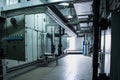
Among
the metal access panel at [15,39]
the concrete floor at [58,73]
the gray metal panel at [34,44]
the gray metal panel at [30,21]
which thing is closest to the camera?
the metal access panel at [15,39]

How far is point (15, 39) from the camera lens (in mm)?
3457

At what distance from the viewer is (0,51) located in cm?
309

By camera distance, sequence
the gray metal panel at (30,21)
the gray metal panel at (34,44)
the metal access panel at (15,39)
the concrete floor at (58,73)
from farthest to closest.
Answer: the gray metal panel at (34,44), the gray metal panel at (30,21), the concrete floor at (58,73), the metal access panel at (15,39)


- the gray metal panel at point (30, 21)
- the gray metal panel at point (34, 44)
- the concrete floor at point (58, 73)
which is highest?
the gray metal panel at point (30, 21)

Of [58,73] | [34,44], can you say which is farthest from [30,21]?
[58,73]

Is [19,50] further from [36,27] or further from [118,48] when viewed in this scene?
[36,27]

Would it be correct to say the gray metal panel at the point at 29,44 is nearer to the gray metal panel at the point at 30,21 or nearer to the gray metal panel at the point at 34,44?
the gray metal panel at the point at 30,21

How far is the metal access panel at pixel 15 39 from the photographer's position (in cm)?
348

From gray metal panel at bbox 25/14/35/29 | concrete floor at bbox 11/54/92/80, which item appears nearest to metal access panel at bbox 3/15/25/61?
concrete floor at bbox 11/54/92/80

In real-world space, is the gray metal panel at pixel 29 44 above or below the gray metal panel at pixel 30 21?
below

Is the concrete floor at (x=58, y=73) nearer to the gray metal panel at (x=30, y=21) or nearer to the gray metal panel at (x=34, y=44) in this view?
the gray metal panel at (x=34, y=44)

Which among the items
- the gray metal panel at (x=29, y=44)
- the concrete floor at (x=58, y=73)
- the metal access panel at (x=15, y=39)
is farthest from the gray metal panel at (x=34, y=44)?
the metal access panel at (x=15, y=39)

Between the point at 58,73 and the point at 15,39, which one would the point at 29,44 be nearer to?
the point at 58,73

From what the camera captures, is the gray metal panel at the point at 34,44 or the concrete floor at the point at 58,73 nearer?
the concrete floor at the point at 58,73
